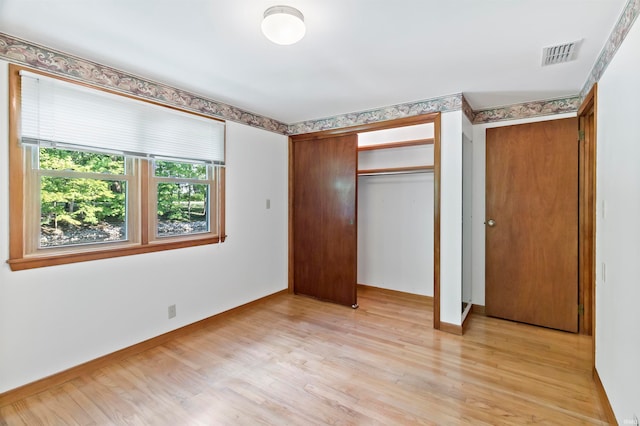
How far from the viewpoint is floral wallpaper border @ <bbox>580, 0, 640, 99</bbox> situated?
5.18ft

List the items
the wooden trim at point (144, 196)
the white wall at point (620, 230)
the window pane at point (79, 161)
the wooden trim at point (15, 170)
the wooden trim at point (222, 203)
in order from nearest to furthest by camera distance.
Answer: the white wall at point (620, 230) → the wooden trim at point (15, 170) → the window pane at point (79, 161) → the wooden trim at point (144, 196) → the wooden trim at point (222, 203)

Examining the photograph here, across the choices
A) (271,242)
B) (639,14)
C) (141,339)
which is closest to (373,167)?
(271,242)

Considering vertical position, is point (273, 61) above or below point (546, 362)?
above

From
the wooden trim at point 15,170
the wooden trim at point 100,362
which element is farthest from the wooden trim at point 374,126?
the wooden trim at point 15,170

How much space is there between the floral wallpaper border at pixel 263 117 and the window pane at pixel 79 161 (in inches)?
22.3

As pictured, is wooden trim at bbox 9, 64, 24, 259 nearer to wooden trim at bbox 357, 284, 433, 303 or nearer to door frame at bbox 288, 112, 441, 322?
door frame at bbox 288, 112, 441, 322

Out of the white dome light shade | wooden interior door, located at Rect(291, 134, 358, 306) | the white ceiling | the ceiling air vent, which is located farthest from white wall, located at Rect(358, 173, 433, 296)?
the white dome light shade

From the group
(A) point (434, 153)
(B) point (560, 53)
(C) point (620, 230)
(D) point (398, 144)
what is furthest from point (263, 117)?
(C) point (620, 230)

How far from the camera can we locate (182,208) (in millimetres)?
3168

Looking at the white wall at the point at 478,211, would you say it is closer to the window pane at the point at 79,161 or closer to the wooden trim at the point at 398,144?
the wooden trim at the point at 398,144

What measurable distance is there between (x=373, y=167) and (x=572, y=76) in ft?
7.50

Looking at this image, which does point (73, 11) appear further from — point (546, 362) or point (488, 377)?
point (546, 362)

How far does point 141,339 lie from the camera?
8.87ft

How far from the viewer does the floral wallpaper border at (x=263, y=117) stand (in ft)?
6.62
